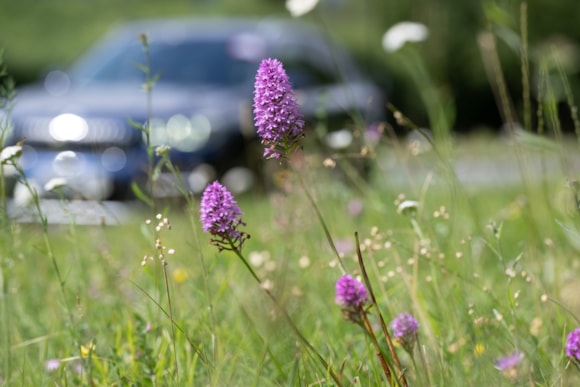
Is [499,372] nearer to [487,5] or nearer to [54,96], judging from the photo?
[487,5]

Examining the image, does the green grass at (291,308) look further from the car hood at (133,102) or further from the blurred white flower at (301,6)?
the car hood at (133,102)

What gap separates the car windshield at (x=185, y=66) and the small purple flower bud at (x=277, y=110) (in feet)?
17.0

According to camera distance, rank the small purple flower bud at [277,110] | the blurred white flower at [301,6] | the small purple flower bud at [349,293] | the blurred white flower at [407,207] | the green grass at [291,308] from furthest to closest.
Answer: the blurred white flower at [301,6]
the blurred white flower at [407,207]
the green grass at [291,308]
the small purple flower bud at [349,293]
the small purple flower bud at [277,110]

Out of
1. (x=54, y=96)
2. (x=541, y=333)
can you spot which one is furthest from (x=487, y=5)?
(x=54, y=96)

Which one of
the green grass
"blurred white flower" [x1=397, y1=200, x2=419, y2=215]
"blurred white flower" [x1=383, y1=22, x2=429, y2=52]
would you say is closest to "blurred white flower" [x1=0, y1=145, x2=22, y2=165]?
the green grass

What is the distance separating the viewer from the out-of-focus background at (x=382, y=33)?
46.7ft

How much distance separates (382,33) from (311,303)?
1447 cm

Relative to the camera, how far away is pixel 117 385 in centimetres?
182

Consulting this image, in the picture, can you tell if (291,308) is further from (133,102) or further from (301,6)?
(133,102)

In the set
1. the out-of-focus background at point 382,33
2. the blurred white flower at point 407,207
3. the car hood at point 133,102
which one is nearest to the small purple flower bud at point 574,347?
the blurred white flower at point 407,207

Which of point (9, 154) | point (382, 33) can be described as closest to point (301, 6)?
point (9, 154)

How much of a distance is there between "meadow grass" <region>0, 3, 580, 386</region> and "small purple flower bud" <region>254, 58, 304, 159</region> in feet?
0.21

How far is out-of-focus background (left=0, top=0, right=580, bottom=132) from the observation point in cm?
1424

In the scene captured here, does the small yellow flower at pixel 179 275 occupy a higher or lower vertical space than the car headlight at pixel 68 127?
lower
